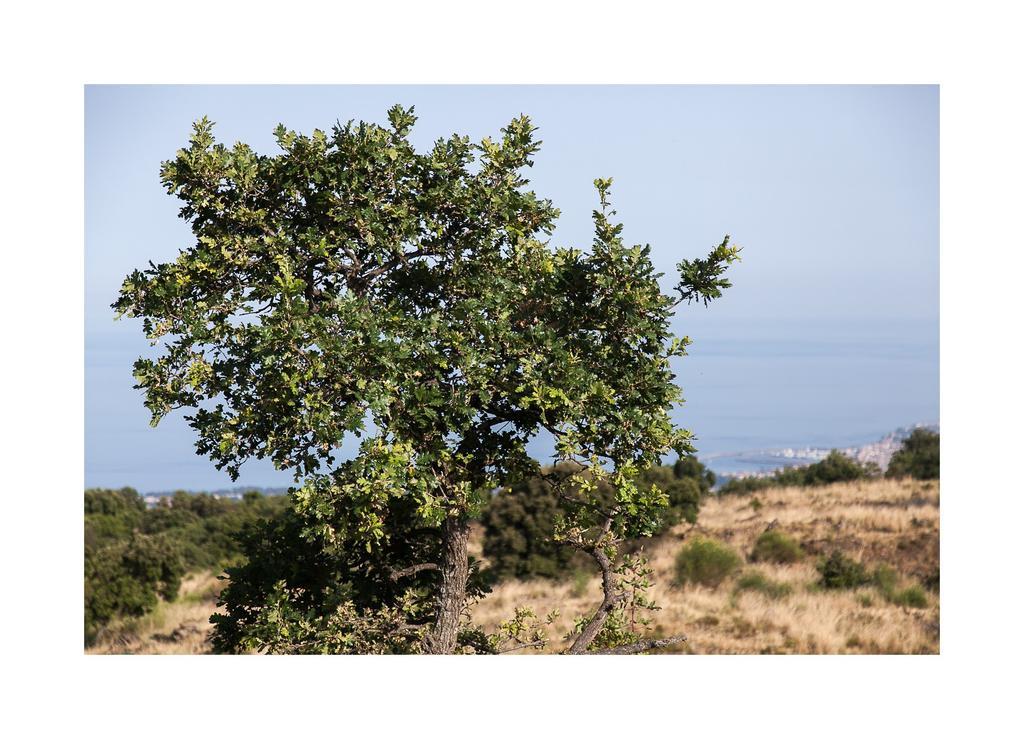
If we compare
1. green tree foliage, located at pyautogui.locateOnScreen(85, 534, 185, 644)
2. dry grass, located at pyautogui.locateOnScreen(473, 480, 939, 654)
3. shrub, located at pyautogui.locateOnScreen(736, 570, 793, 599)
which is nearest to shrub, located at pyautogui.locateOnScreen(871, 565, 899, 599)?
dry grass, located at pyautogui.locateOnScreen(473, 480, 939, 654)

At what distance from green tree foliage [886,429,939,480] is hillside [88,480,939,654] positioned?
2081 mm

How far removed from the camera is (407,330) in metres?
9.89

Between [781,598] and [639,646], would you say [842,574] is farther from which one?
[639,646]

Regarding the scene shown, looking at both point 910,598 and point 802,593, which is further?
point 802,593

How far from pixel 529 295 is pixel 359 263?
5.54 feet

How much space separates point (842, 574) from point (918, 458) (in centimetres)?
1306

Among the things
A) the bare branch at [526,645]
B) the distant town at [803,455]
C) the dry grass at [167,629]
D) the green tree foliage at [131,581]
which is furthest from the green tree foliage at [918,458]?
the bare branch at [526,645]

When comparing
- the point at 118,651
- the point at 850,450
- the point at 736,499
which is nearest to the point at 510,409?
the point at 118,651

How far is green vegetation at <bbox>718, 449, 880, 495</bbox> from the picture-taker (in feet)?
112

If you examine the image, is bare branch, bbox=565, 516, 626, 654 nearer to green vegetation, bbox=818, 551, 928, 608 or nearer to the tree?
the tree

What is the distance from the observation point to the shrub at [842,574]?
22.4m

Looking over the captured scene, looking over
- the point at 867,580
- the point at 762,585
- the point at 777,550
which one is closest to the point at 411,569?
the point at 762,585

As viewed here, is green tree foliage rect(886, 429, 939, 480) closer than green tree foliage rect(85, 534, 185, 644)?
No

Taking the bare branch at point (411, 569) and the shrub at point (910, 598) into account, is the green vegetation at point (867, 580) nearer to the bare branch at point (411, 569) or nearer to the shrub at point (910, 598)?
the shrub at point (910, 598)
